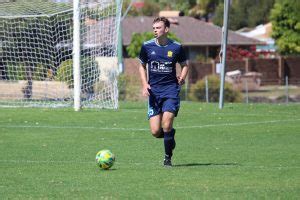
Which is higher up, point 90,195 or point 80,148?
point 90,195

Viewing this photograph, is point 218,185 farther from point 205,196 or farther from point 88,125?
point 88,125

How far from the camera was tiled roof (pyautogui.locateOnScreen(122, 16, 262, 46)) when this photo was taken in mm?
64000

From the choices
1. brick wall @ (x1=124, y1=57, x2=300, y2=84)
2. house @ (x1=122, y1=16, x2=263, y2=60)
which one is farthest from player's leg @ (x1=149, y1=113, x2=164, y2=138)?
house @ (x1=122, y1=16, x2=263, y2=60)

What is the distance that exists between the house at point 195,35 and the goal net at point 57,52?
108 ft

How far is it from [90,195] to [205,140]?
26.8 ft

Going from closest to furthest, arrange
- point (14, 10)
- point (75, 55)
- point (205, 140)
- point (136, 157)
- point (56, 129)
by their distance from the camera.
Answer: point (136, 157), point (205, 140), point (56, 129), point (75, 55), point (14, 10)

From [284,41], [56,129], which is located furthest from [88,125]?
[284,41]

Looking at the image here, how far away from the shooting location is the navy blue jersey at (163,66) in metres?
13.2

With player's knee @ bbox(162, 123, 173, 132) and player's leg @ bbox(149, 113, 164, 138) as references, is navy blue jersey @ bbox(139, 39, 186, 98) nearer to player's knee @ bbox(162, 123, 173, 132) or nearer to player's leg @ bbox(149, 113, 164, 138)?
player's leg @ bbox(149, 113, 164, 138)

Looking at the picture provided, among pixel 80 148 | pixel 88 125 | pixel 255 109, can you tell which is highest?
pixel 80 148

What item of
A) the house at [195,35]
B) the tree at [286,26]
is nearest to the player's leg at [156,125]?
the tree at [286,26]

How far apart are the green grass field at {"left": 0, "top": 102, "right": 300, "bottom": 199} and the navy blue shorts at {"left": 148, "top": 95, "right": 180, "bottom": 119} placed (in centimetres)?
82

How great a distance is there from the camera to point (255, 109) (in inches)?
1110

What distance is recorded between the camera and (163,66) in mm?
13172
